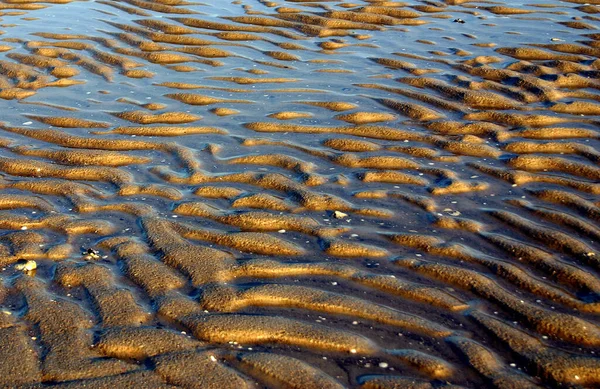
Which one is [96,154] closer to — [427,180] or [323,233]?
[323,233]

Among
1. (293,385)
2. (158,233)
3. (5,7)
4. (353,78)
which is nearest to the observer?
(293,385)

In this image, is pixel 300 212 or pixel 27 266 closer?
pixel 27 266

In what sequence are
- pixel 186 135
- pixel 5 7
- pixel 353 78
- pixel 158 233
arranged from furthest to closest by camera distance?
pixel 5 7 → pixel 353 78 → pixel 186 135 → pixel 158 233

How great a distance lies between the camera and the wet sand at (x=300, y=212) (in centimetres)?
391

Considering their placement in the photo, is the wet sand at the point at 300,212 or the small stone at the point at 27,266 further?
the small stone at the point at 27,266

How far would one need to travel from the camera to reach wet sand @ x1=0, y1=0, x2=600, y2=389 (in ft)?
12.8

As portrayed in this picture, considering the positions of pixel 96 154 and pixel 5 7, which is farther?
pixel 5 7

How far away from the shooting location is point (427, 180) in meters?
6.28

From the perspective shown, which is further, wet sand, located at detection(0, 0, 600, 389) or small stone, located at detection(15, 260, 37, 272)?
small stone, located at detection(15, 260, 37, 272)

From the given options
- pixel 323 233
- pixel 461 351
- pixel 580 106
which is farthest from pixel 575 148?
pixel 461 351

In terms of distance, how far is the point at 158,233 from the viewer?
209 inches

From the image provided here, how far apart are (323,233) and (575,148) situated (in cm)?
302

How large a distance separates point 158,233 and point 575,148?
13.5 ft

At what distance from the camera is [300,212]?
571cm
